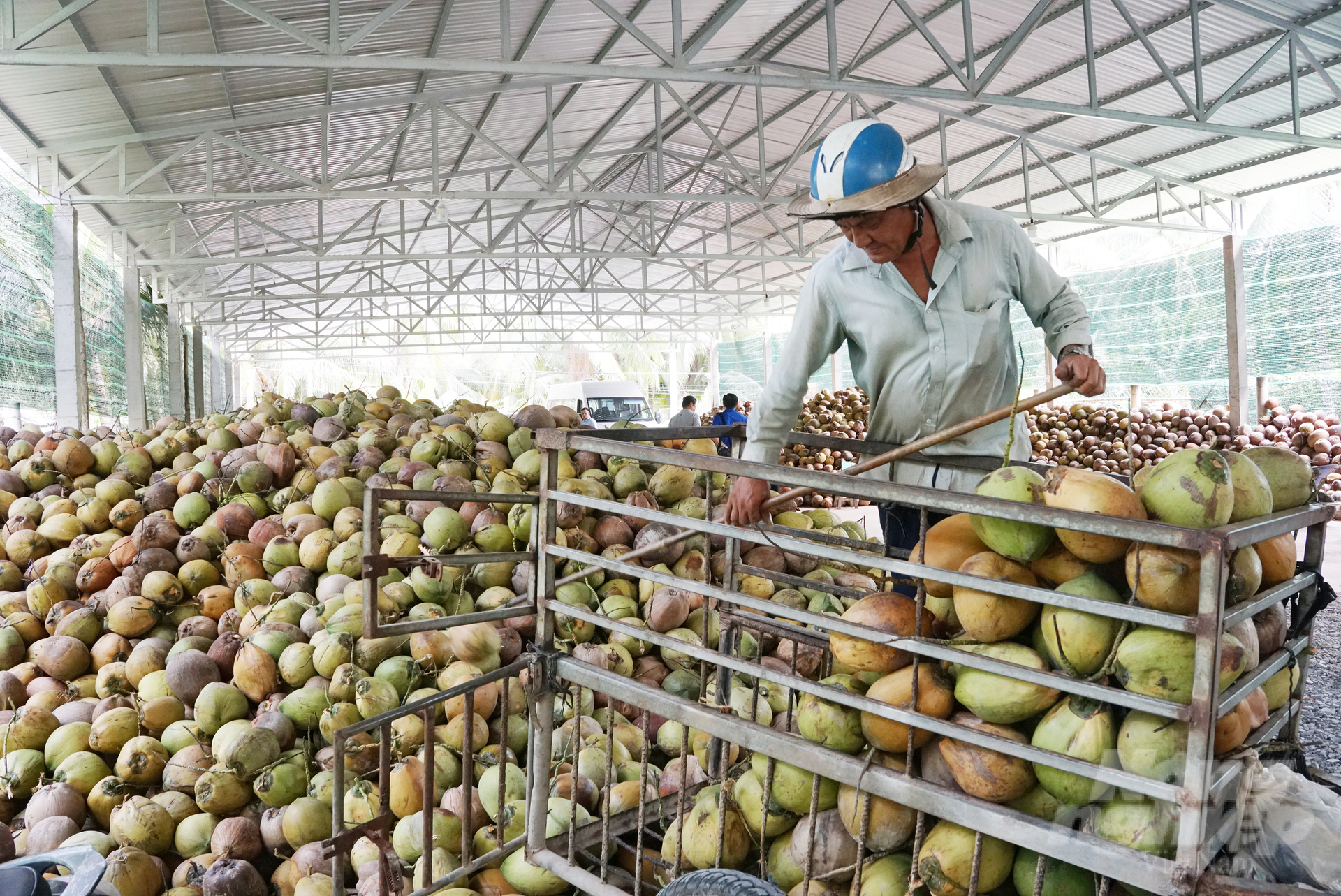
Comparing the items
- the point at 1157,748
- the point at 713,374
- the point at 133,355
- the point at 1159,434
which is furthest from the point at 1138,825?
the point at 713,374

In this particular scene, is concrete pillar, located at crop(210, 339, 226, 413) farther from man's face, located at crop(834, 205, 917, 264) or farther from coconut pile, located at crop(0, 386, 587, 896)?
man's face, located at crop(834, 205, 917, 264)

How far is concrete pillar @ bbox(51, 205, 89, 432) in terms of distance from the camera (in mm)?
10727

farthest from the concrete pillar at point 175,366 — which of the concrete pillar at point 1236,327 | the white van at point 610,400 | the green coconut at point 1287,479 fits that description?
the green coconut at point 1287,479

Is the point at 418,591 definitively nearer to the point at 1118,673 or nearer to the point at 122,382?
the point at 1118,673

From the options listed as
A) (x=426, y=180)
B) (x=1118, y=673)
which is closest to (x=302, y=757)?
(x=1118, y=673)

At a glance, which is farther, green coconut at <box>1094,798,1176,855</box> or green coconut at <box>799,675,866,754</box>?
green coconut at <box>799,675,866,754</box>

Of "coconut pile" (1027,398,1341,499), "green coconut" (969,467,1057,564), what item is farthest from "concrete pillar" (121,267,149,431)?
"green coconut" (969,467,1057,564)

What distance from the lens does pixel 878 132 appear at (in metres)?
2.07

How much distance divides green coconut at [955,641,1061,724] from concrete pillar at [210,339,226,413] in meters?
28.3

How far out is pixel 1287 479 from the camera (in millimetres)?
1564

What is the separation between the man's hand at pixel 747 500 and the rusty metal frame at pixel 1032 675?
0.24 metres

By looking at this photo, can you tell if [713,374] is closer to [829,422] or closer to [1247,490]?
[829,422]

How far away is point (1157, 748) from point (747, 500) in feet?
3.07

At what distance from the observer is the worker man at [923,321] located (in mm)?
2229
